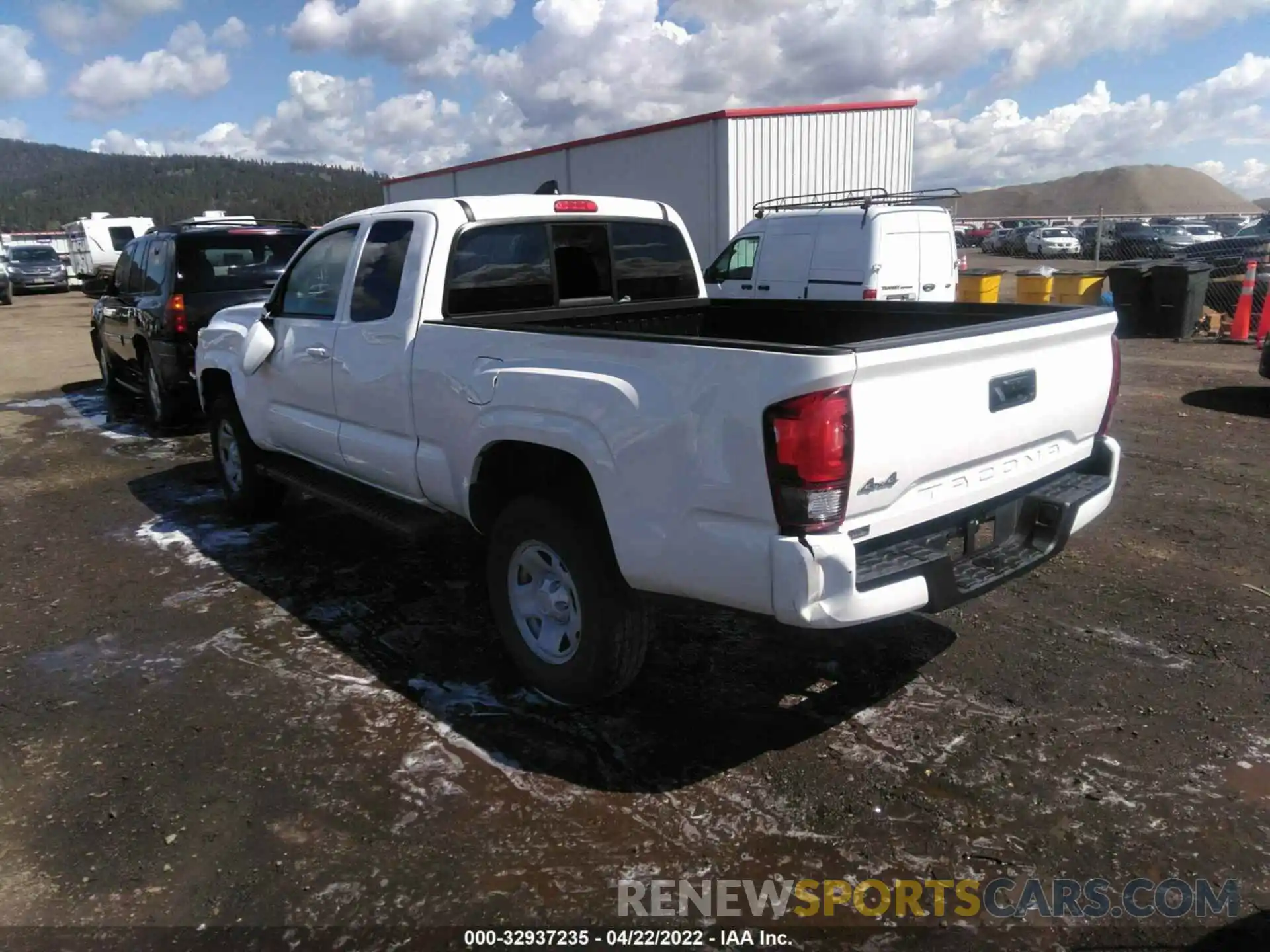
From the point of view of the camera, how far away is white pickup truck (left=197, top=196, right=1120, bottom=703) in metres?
2.76

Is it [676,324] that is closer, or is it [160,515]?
[676,324]

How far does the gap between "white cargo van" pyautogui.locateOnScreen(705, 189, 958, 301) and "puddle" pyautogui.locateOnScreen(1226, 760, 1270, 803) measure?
7.52 metres

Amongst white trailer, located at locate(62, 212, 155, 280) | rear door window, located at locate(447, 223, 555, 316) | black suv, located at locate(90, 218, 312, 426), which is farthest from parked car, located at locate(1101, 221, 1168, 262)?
white trailer, located at locate(62, 212, 155, 280)

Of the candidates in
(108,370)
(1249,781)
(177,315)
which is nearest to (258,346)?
(177,315)

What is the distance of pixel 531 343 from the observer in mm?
3512

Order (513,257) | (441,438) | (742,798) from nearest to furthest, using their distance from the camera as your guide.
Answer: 1. (742,798)
2. (441,438)
3. (513,257)

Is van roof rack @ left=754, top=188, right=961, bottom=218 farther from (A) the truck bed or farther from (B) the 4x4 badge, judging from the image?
(B) the 4x4 badge

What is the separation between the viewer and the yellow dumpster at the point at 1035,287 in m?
15.4

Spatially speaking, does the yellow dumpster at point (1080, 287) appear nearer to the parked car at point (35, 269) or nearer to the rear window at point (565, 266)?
the rear window at point (565, 266)

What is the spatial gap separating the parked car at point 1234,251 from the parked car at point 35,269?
37.1 meters

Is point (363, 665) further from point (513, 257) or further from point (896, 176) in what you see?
point (896, 176)

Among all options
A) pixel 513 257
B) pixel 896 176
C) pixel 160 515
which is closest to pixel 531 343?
pixel 513 257

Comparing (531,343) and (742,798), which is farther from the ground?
(531,343)

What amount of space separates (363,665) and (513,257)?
207cm
